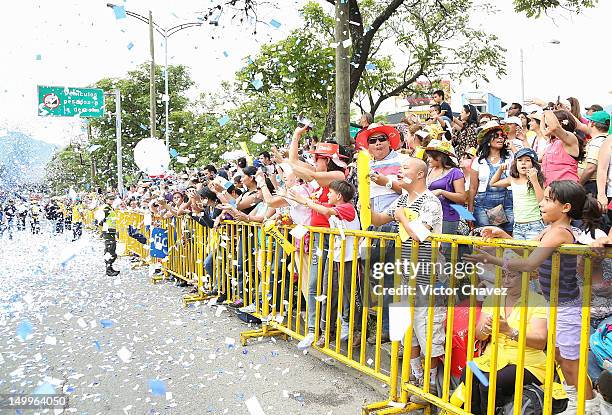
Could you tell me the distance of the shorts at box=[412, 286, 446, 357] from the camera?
12.6ft

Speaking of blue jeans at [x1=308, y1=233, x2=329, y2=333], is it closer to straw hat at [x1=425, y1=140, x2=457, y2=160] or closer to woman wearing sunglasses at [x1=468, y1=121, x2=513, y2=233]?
straw hat at [x1=425, y1=140, x2=457, y2=160]

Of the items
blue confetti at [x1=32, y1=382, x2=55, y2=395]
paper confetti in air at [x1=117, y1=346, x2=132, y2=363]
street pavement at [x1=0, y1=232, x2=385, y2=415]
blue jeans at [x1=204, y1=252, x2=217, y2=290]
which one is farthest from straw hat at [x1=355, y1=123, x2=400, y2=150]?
blue confetti at [x1=32, y1=382, x2=55, y2=395]

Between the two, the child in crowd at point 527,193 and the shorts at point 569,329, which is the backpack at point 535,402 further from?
the child in crowd at point 527,193

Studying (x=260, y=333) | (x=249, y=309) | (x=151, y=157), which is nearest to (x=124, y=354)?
(x=260, y=333)

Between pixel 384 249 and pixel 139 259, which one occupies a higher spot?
pixel 384 249

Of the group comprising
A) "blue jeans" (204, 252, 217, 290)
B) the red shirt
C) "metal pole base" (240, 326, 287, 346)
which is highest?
the red shirt

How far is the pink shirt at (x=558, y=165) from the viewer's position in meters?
5.16

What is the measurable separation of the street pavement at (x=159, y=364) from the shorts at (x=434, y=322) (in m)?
0.77

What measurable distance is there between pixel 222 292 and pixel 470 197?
12.4ft

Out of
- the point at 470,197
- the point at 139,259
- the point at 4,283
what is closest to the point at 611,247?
the point at 470,197

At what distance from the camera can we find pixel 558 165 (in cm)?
521

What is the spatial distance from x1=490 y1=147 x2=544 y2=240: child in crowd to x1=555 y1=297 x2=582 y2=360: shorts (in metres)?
2.20

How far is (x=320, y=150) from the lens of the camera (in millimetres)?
5883

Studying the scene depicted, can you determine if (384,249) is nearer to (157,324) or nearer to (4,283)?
(157,324)
